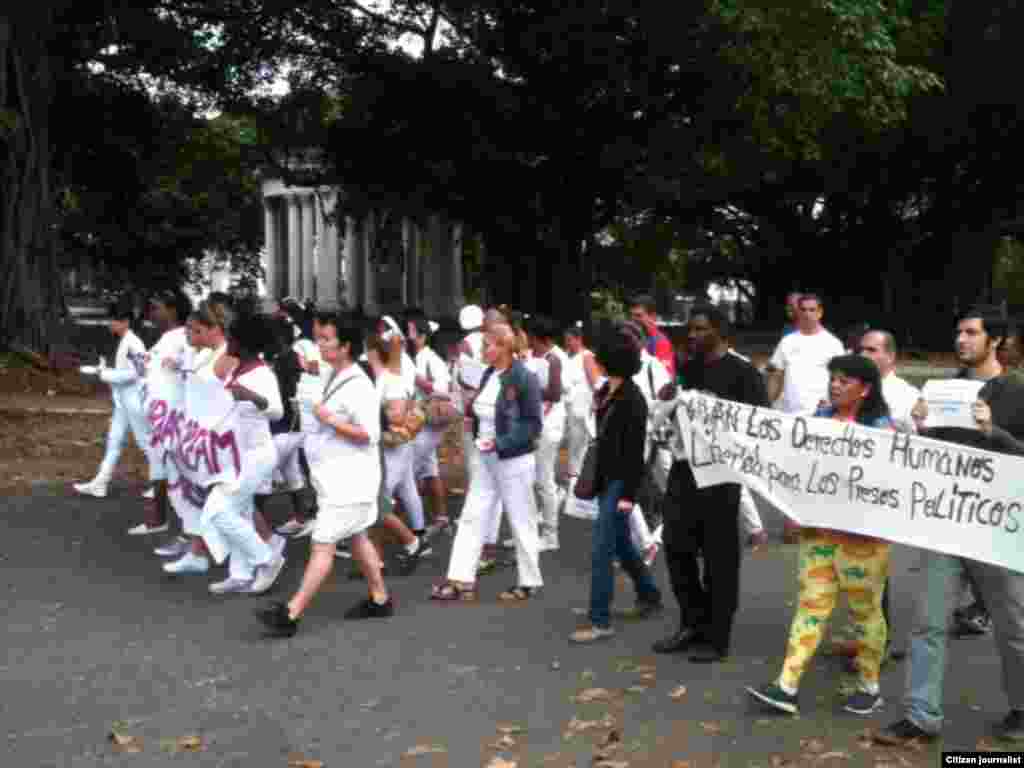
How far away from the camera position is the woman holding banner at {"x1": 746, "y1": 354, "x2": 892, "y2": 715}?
6434mm

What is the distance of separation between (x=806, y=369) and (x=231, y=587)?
440 centimetres

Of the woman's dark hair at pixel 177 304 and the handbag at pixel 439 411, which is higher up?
the woman's dark hair at pixel 177 304

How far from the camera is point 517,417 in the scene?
8898 mm

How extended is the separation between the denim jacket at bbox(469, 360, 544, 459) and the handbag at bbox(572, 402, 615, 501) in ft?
2.44

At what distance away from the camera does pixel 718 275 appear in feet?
187

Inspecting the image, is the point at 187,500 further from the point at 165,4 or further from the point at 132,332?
the point at 165,4

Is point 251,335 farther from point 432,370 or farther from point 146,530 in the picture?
point 146,530

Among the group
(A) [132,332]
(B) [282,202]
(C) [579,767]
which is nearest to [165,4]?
(A) [132,332]

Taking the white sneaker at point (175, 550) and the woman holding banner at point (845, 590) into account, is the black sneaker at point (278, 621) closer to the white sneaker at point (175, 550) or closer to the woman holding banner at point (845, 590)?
the white sneaker at point (175, 550)

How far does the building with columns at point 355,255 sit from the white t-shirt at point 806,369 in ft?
60.8

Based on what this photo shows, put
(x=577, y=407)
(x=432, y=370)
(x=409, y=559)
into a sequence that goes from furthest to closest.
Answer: (x=577, y=407) < (x=432, y=370) < (x=409, y=559)

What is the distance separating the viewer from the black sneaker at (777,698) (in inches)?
253

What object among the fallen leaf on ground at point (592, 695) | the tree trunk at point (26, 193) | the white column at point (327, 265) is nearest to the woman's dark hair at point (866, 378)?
the fallen leaf on ground at point (592, 695)

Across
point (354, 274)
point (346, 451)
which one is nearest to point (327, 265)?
point (354, 274)
